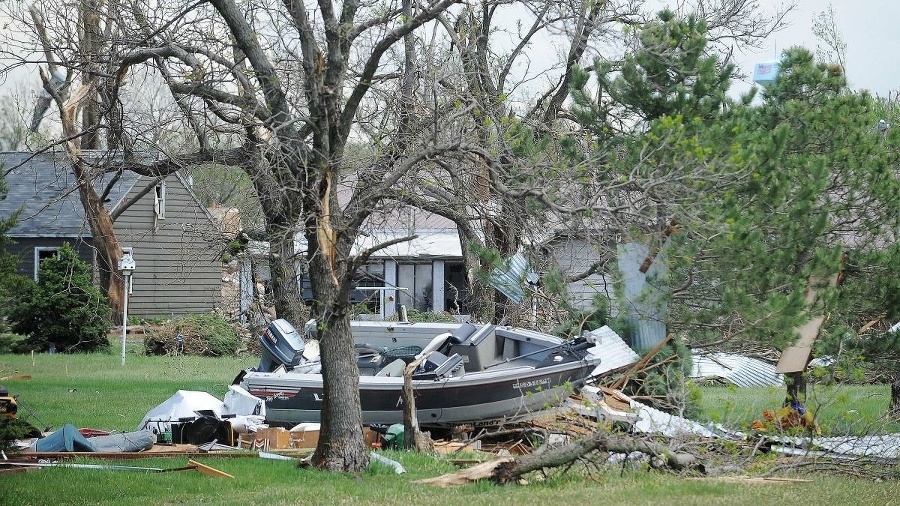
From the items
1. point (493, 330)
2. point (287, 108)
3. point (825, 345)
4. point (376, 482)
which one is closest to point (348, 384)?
point (376, 482)

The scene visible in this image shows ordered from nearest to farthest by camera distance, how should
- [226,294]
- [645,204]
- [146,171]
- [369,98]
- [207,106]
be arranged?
1. [645,204]
2. [207,106]
3. [369,98]
4. [146,171]
5. [226,294]

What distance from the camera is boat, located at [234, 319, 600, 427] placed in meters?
13.9

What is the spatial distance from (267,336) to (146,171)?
9.55 ft

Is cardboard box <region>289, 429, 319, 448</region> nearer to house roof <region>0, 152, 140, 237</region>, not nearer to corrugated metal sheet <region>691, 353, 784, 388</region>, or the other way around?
corrugated metal sheet <region>691, 353, 784, 388</region>

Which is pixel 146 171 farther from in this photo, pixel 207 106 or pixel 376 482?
pixel 376 482

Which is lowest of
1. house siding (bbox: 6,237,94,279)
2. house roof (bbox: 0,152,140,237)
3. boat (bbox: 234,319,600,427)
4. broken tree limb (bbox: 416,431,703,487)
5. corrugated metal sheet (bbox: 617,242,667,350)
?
broken tree limb (bbox: 416,431,703,487)

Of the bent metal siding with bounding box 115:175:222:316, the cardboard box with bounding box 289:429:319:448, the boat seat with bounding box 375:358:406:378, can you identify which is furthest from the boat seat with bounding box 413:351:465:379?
the bent metal siding with bounding box 115:175:222:316

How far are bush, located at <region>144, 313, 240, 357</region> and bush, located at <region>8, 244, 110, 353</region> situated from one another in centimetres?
131

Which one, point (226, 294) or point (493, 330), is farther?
point (226, 294)

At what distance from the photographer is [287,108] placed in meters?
10.8

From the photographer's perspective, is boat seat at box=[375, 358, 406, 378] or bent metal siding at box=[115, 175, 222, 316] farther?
bent metal siding at box=[115, 175, 222, 316]

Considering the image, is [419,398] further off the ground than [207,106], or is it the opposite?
[207,106]

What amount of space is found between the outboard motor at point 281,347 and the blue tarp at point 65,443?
358cm

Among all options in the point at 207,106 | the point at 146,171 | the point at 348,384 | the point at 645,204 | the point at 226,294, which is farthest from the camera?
the point at 226,294
